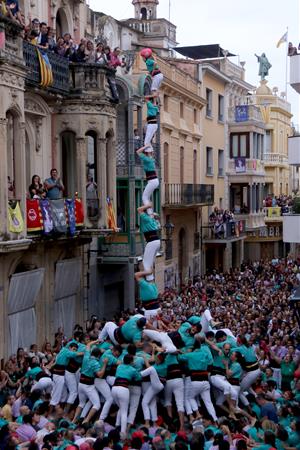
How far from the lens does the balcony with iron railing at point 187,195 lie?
36634 mm

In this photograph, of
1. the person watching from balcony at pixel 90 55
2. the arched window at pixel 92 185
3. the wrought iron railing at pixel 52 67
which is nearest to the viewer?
the wrought iron railing at pixel 52 67

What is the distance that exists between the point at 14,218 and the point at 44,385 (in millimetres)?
5544

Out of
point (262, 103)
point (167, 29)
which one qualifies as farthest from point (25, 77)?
point (262, 103)

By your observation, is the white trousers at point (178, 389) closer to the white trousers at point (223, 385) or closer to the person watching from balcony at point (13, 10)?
the white trousers at point (223, 385)

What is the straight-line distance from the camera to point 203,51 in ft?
172

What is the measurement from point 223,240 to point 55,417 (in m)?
28.7

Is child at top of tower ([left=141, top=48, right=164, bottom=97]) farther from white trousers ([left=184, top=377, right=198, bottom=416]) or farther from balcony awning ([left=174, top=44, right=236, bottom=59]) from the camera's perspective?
balcony awning ([left=174, top=44, right=236, bottom=59])

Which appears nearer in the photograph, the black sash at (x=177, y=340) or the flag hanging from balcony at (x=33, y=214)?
the black sash at (x=177, y=340)

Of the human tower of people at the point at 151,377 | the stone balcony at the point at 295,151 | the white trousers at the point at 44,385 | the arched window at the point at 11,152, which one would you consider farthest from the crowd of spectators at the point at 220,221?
the white trousers at the point at 44,385

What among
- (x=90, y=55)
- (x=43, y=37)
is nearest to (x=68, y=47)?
(x=90, y=55)

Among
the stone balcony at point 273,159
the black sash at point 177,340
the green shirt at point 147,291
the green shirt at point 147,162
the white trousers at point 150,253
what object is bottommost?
the black sash at point 177,340

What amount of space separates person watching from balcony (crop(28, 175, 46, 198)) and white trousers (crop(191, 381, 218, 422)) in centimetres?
847

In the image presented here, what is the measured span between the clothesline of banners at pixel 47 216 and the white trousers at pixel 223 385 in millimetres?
6833

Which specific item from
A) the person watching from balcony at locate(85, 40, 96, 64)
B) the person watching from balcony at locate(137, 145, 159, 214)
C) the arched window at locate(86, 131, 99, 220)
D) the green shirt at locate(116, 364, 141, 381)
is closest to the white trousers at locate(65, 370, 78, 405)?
the green shirt at locate(116, 364, 141, 381)
